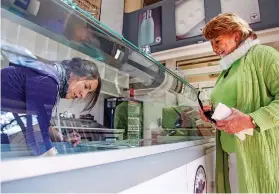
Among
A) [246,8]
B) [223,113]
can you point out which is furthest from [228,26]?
[246,8]

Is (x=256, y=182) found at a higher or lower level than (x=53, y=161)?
lower

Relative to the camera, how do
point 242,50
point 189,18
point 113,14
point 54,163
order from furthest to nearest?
1. point 113,14
2. point 189,18
3. point 242,50
4. point 54,163

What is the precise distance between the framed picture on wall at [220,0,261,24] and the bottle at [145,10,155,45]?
0.91m

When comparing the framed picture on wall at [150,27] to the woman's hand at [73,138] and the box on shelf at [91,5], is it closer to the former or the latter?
the box on shelf at [91,5]

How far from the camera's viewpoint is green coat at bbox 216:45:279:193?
794 millimetres

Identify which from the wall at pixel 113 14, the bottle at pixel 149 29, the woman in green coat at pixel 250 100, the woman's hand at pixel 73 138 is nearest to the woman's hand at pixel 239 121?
the woman in green coat at pixel 250 100

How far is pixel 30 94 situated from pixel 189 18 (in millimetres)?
2305

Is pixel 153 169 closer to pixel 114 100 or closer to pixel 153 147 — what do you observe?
pixel 153 147

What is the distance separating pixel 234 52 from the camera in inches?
37.2

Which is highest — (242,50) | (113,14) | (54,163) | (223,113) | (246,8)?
(113,14)

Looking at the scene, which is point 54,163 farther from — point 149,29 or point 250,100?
point 149,29

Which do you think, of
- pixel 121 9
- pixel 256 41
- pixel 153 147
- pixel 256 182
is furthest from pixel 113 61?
pixel 121 9

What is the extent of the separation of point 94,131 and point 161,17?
2.11 meters

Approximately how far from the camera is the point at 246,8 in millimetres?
2016
